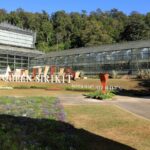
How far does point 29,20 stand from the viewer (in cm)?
9125

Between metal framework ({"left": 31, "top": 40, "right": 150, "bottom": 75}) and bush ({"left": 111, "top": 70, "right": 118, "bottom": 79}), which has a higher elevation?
metal framework ({"left": 31, "top": 40, "right": 150, "bottom": 75})

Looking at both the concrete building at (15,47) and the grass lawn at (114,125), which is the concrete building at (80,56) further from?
the grass lawn at (114,125)

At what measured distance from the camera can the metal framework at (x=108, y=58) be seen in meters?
41.8

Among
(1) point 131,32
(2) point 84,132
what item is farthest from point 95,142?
(1) point 131,32

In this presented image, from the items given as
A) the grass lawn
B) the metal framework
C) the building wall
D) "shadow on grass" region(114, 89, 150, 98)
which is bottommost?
the grass lawn

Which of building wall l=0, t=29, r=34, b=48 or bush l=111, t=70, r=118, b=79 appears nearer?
bush l=111, t=70, r=118, b=79

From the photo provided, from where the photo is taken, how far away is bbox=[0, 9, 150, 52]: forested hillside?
74.9 m

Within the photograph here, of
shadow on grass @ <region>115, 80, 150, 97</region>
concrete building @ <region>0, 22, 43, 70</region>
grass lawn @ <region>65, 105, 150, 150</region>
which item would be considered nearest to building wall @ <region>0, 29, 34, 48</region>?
concrete building @ <region>0, 22, 43, 70</region>

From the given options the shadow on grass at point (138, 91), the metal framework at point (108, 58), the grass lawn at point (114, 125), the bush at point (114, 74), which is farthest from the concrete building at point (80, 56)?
the grass lawn at point (114, 125)

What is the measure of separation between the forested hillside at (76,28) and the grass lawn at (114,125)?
58.5 metres

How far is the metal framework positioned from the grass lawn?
27.9m

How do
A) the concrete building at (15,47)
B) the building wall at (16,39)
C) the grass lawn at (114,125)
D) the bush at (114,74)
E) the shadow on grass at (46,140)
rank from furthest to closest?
the building wall at (16,39)
the concrete building at (15,47)
the bush at (114,74)
the grass lawn at (114,125)
the shadow on grass at (46,140)

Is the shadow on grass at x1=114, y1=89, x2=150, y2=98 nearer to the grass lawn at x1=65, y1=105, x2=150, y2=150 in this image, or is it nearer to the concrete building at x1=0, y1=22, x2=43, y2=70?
the grass lawn at x1=65, y1=105, x2=150, y2=150

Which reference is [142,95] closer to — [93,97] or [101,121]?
[93,97]
